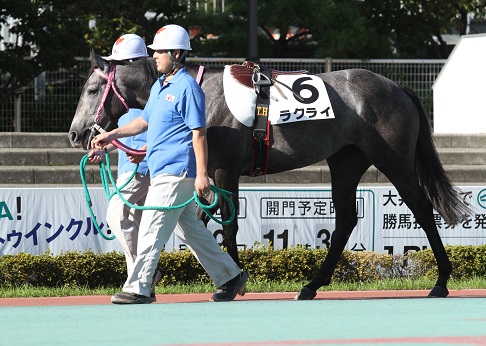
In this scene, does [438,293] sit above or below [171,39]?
below

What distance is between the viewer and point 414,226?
11969mm

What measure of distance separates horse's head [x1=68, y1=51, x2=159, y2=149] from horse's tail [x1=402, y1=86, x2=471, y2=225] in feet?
7.81

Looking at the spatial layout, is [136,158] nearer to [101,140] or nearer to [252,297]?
[101,140]

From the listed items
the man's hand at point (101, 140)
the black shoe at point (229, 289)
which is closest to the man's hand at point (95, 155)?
the man's hand at point (101, 140)

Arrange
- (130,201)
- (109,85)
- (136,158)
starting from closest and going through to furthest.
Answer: (136,158) → (130,201) → (109,85)

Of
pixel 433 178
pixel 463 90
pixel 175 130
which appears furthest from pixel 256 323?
pixel 463 90

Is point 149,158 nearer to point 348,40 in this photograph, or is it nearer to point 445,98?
point 445,98

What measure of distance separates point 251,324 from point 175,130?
183cm

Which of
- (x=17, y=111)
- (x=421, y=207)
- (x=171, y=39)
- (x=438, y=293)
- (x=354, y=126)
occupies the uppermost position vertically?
(x=171, y=39)

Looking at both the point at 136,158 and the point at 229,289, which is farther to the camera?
the point at 136,158

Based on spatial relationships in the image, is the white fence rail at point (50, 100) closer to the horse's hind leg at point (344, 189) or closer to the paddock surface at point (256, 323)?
the horse's hind leg at point (344, 189)

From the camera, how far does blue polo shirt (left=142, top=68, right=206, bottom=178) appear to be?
808 centimetres

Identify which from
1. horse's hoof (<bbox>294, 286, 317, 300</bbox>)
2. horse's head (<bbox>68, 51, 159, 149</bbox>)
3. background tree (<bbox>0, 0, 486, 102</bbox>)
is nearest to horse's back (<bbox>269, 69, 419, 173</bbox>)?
horse's hoof (<bbox>294, 286, 317, 300</bbox>)

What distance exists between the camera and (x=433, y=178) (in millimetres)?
10016
